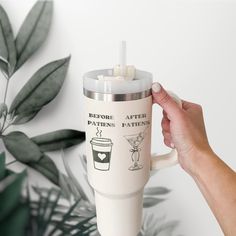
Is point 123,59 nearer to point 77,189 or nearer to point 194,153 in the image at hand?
point 194,153

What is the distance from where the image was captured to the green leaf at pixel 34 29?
43.1 inches

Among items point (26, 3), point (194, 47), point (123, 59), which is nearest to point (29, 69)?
point (26, 3)

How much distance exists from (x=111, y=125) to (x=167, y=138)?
0.87 feet

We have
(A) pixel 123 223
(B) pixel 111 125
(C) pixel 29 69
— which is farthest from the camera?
(C) pixel 29 69

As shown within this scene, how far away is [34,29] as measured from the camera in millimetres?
1098

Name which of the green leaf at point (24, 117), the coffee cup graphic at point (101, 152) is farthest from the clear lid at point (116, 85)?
the green leaf at point (24, 117)

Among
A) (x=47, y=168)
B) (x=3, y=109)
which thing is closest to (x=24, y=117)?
(x=3, y=109)

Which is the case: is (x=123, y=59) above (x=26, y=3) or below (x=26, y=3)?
below

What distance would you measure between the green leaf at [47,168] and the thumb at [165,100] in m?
0.48

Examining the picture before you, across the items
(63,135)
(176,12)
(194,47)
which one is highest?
(176,12)

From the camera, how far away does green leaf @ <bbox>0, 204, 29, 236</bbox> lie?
1074 mm

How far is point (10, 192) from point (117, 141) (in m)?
0.46

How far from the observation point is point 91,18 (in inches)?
44.1

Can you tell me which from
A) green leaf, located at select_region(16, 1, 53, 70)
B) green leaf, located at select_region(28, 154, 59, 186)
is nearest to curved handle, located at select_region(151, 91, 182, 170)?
green leaf, located at select_region(28, 154, 59, 186)
